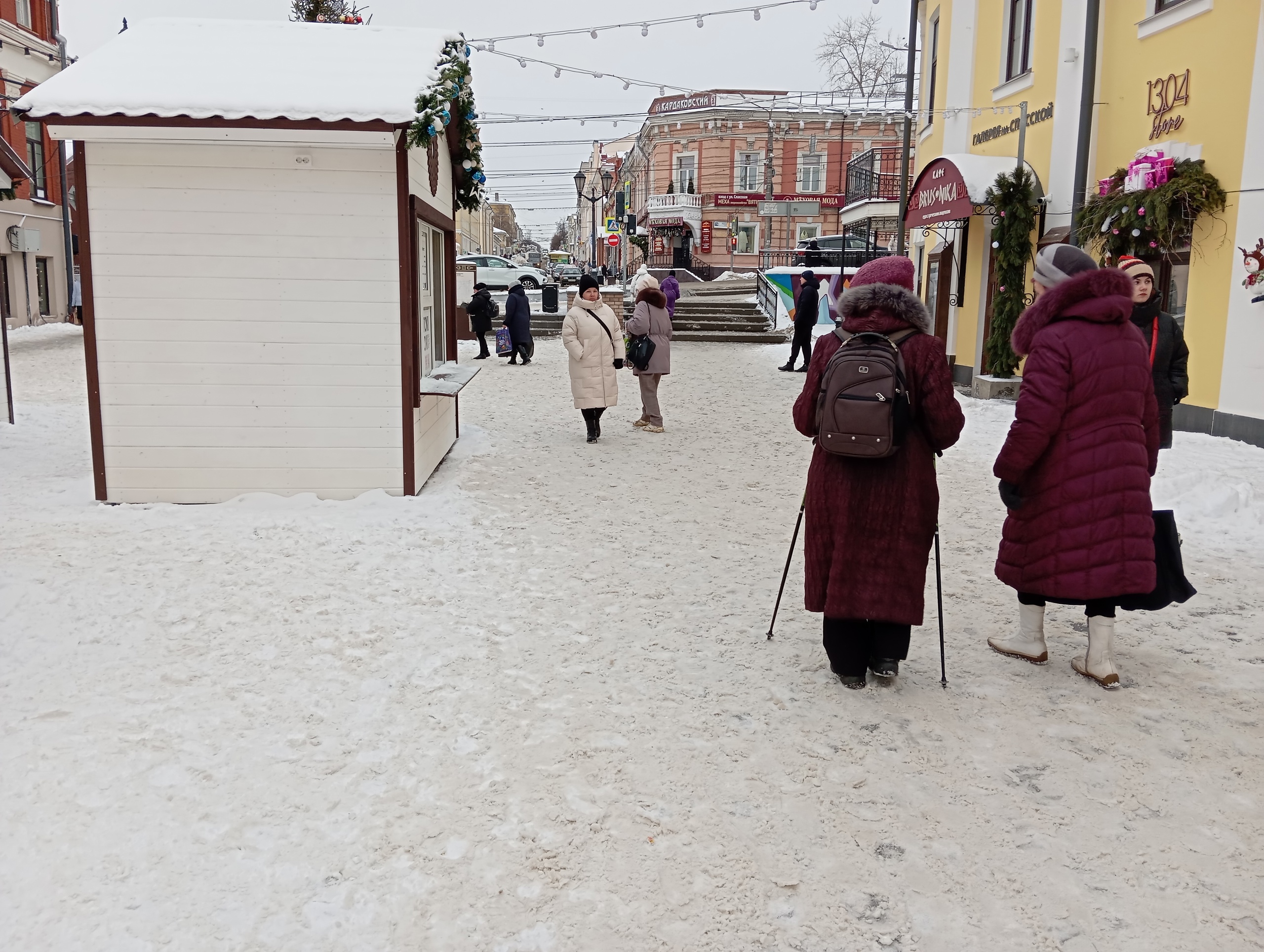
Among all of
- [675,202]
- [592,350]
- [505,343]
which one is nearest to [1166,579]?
[592,350]

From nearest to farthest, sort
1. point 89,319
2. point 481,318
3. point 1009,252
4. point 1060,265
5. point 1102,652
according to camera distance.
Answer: point 1060,265
point 1102,652
point 89,319
point 1009,252
point 481,318

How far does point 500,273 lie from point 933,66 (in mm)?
22864

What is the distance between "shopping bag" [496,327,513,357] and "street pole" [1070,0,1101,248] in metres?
10.1

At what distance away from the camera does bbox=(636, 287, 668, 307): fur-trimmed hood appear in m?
10.3

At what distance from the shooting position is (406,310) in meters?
6.94

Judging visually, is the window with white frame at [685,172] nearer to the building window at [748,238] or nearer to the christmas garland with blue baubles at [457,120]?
the building window at [748,238]

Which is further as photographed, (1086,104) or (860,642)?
(1086,104)

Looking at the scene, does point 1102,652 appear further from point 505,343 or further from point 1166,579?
point 505,343

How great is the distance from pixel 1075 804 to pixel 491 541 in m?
3.86

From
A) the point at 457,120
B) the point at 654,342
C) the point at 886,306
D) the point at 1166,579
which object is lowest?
the point at 1166,579

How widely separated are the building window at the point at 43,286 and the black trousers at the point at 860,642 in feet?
88.1

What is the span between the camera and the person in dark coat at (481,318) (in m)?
19.3

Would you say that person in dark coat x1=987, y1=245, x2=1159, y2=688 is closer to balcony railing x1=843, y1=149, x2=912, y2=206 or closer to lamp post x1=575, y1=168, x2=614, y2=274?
balcony railing x1=843, y1=149, x2=912, y2=206

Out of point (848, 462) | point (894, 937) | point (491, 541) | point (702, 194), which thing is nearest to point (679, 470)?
point (491, 541)
